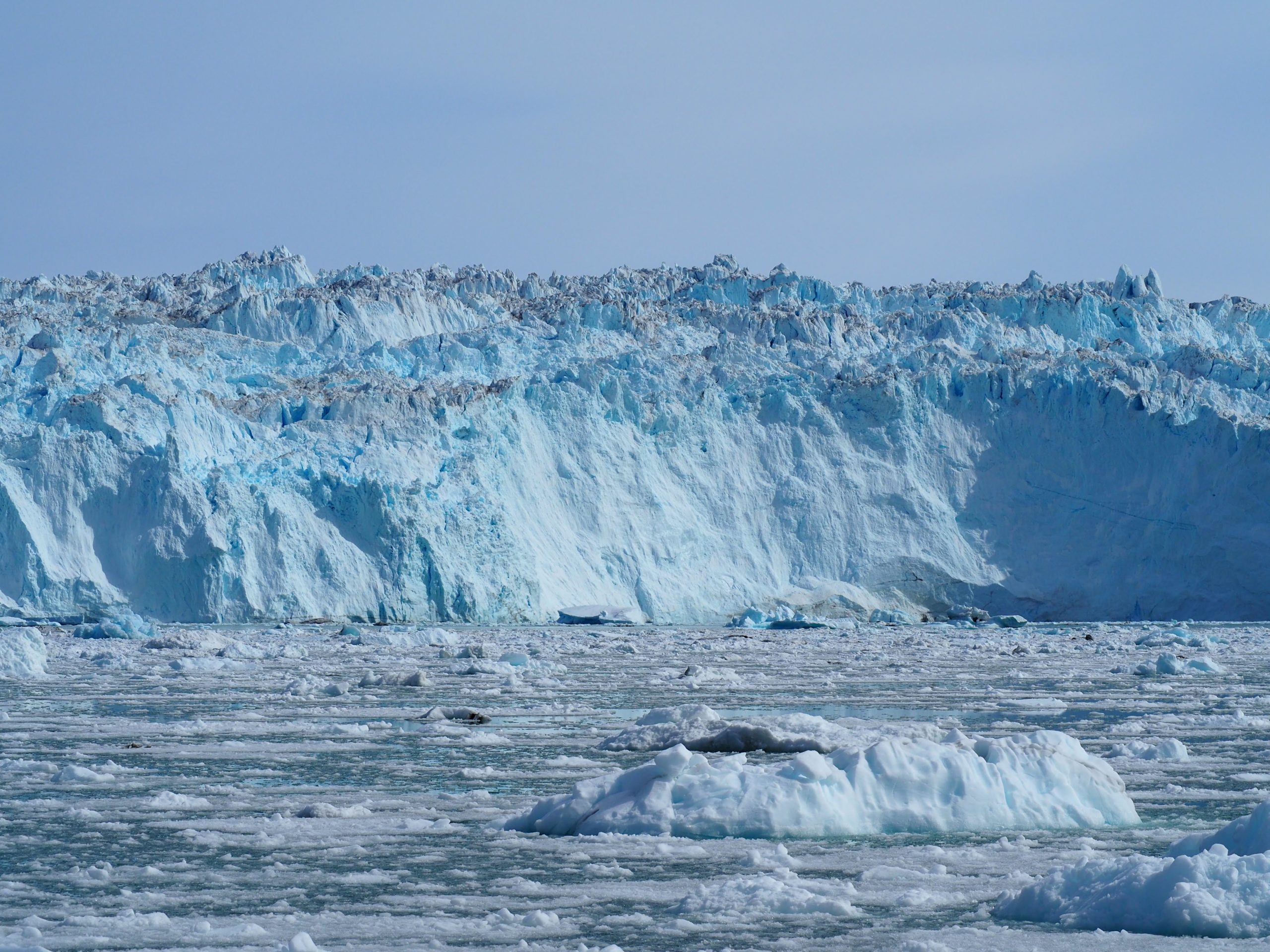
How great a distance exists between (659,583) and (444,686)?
23607 millimetres

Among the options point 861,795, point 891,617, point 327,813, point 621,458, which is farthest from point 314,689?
point 621,458

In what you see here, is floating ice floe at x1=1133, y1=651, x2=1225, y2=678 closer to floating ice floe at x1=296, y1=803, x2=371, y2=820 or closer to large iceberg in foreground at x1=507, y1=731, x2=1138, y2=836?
large iceberg in foreground at x1=507, y1=731, x2=1138, y2=836

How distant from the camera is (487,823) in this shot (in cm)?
610

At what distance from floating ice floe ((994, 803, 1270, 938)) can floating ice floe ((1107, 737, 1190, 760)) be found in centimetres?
376

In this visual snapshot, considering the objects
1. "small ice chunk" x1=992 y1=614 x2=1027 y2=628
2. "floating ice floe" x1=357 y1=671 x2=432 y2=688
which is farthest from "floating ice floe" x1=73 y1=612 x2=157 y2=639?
"small ice chunk" x1=992 y1=614 x2=1027 y2=628

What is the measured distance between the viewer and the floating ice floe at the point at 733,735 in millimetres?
7688

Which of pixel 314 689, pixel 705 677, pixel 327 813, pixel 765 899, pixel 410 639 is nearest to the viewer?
pixel 765 899

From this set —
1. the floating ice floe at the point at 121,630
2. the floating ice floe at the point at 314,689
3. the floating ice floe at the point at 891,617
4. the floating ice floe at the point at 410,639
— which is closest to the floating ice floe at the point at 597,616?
the floating ice floe at the point at 891,617

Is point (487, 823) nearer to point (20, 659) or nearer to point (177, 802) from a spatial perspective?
point (177, 802)

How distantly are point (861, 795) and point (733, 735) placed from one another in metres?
1.94

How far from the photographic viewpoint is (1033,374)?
4078cm

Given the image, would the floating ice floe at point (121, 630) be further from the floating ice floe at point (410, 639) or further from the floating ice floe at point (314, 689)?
the floating ice floe at point (314, 689)

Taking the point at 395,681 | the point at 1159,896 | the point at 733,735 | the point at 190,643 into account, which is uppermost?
the point at 1159,896

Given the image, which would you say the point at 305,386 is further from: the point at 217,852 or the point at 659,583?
the point at 217,852
